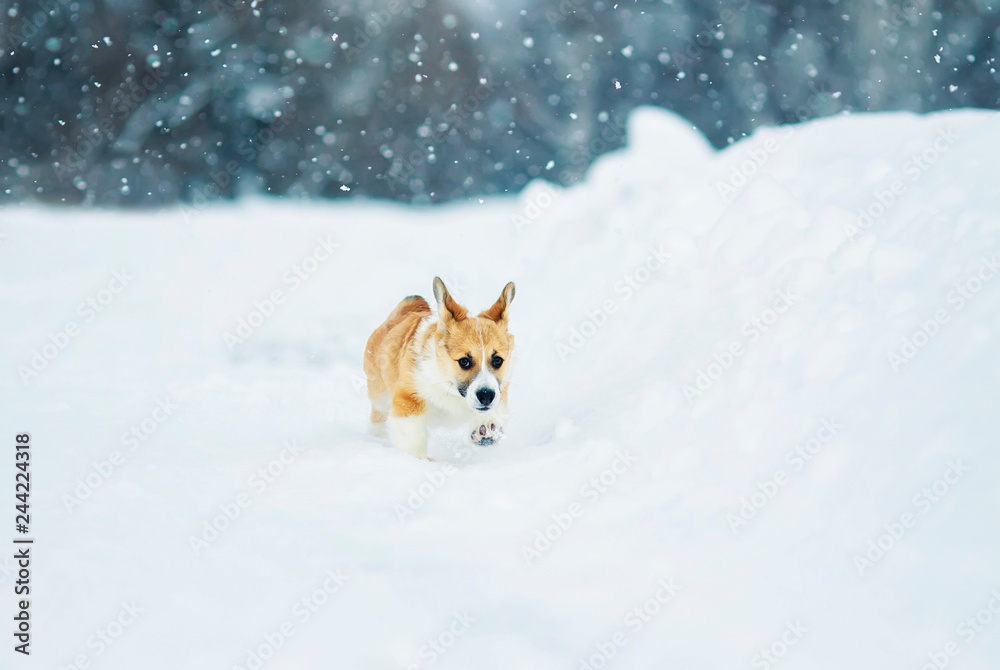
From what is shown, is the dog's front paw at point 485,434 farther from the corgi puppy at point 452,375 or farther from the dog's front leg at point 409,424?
the dog's front leg at point 409,424

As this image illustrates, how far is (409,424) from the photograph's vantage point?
4820 mm

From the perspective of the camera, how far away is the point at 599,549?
3293 millimetres

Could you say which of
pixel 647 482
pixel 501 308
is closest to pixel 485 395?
pixel 501 308

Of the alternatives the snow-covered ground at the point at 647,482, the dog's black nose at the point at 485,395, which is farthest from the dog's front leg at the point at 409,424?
the dog's black nose at the point at 485,395

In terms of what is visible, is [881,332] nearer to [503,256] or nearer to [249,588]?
[249,588]

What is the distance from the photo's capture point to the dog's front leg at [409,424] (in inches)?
189

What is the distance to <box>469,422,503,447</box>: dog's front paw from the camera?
4.84m

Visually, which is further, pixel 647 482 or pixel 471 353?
pixel 471 353

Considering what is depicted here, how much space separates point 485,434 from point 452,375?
0.45 m

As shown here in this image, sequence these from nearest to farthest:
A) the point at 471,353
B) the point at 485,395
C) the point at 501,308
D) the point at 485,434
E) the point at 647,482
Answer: the point at 647,482
the point at 485,395
the point at 471,353
the point at 485,434
the point at 501,308

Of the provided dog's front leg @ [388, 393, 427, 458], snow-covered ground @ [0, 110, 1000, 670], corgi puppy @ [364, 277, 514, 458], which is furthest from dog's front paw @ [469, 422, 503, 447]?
dog's front leg @ [388, 393, 427, 458]

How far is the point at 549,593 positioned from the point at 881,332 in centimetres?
209

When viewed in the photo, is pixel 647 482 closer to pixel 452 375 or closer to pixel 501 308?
pixel 452 375

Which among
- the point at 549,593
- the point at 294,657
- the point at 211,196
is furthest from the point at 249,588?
the point at 211,196
